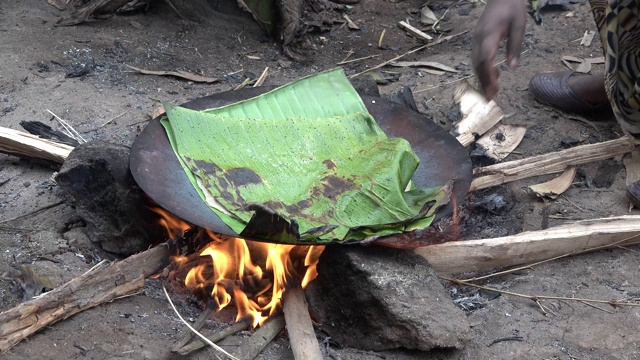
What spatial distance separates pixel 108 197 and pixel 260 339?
787 millimetres

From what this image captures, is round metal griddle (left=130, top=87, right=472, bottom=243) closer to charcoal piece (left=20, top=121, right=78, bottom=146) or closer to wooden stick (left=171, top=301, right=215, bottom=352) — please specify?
wooden stick (left=171, top=301, right=215, bottom=352)

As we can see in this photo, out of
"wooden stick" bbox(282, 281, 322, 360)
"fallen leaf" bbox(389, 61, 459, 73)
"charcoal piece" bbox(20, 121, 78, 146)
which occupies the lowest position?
"fallen leaf" bbox(389, 61, 459, 73)

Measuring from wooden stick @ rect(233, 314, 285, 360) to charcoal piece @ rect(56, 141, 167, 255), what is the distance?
608 millimetres

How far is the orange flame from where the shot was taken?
2.64 metres

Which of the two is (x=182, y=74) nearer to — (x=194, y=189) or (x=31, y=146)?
(x=31, y=146)

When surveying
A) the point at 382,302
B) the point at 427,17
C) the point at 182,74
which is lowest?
the point at 427,17

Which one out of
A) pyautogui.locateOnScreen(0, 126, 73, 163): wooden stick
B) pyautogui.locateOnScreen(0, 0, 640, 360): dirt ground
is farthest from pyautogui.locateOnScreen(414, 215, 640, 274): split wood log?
pyautogui.locateOnScreen(0, 126, 73, 163): wooden stick

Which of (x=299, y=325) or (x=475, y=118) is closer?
(x=299, y=325)

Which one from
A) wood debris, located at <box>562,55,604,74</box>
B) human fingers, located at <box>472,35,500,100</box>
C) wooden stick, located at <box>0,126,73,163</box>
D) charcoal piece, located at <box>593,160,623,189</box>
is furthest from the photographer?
wood debris, located at <box>562,55,604,74</box>

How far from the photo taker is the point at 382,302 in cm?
239

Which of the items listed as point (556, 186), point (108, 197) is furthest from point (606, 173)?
point (108, 197)

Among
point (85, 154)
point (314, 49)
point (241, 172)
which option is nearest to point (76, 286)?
point (85, 154)

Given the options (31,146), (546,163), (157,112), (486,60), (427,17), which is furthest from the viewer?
(427,17)

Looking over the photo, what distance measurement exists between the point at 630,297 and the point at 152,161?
6.04 feet
